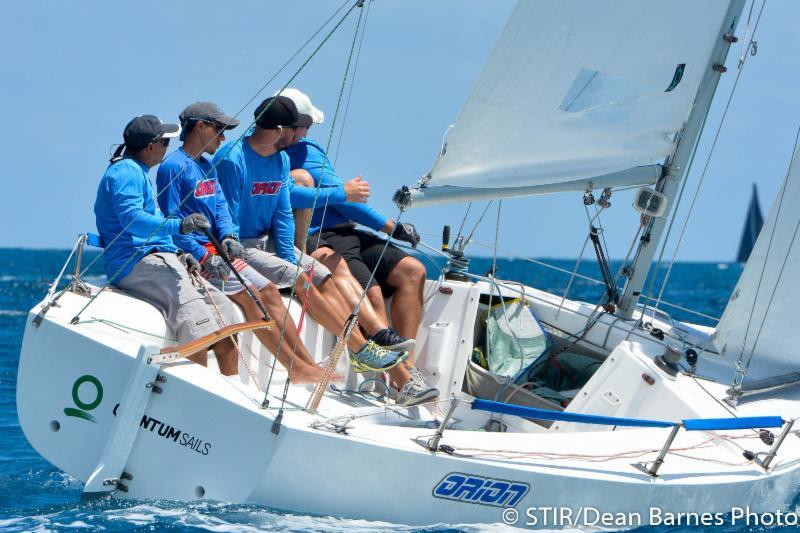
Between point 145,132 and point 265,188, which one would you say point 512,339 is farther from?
point 145,132

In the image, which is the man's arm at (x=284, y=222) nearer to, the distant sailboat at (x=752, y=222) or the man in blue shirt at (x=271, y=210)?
the man in blue shirt at (x=271, y=210)

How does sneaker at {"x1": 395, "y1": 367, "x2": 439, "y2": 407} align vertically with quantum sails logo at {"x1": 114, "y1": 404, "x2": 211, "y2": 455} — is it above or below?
above

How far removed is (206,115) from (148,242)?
694 mm

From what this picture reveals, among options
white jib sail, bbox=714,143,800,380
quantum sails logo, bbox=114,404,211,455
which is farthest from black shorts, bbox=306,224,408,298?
white jib sail, bbox=714,143,800,380

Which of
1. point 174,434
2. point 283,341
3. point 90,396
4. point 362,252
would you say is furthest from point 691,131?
point 90,396

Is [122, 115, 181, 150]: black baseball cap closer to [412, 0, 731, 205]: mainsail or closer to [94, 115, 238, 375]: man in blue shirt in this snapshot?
[94, 115, 238, 375]: man in blue shirt

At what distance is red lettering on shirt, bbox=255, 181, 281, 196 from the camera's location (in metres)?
5.15

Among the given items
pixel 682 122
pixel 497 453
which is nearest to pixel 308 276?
pixel 497 453

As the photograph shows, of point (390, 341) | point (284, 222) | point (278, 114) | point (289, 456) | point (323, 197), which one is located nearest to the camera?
point (289, 456)

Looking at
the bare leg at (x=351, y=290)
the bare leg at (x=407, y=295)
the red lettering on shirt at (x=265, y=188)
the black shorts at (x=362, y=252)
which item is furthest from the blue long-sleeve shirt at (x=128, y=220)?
the bare leg at (x=407, y=295)

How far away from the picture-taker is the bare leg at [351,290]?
16.5 feet

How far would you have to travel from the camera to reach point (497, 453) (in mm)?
4051

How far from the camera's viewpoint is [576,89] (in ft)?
17.9

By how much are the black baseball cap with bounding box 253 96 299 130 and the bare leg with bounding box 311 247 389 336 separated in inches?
27.2
